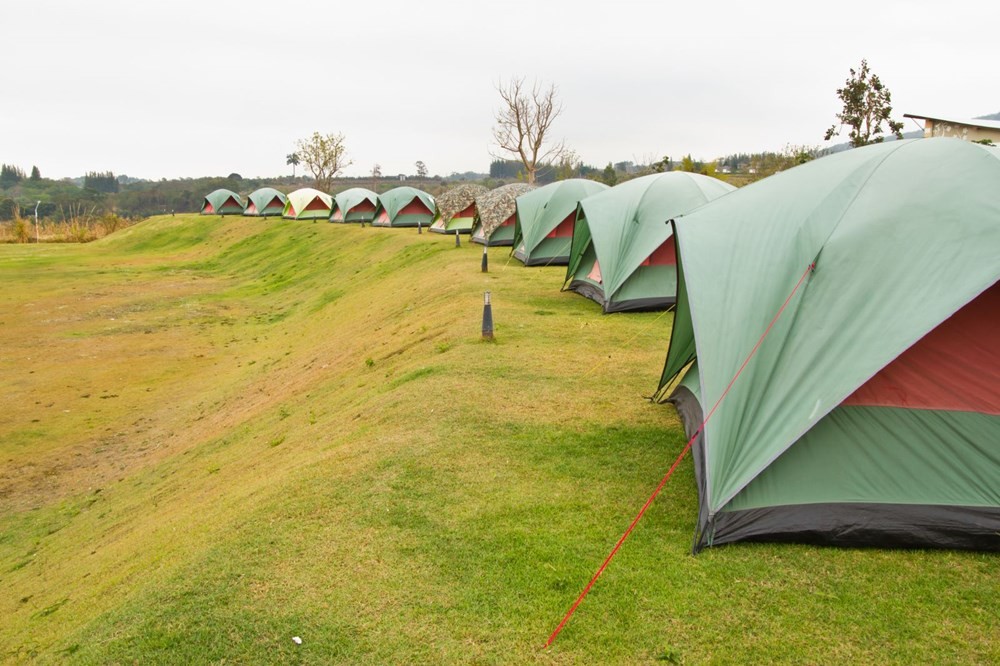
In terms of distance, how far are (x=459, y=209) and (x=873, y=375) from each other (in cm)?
2617

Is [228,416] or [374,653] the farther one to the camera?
[228,416]

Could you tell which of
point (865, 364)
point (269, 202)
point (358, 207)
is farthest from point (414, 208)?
point (865, 364)

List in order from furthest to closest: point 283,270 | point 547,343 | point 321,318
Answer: point 283,270
point 321,318
point 547,343

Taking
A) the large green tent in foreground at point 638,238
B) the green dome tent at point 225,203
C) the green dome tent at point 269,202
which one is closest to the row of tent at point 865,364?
the large green tent in foreground at point 638,238

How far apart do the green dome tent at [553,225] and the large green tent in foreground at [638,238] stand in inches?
191

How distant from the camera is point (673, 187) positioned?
1417 cm

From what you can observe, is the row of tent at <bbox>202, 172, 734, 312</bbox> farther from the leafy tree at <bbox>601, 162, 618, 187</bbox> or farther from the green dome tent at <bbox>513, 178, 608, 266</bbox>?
the leafy tree at <bbox>601, 162, 618, 187</bbox>

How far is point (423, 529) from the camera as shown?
5.77 m

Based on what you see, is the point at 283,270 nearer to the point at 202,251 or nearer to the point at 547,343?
the point at 202,251

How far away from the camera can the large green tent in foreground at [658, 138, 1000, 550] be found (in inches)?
202

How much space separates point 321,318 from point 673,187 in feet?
39.6

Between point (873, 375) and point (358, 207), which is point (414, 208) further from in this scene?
point (873, 375)

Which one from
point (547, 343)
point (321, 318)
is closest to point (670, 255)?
point (547, 343)

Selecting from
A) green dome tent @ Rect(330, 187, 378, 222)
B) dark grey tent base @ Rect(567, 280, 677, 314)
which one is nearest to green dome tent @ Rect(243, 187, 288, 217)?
green dome tent @ Rect(330, 187, 378, 222)
